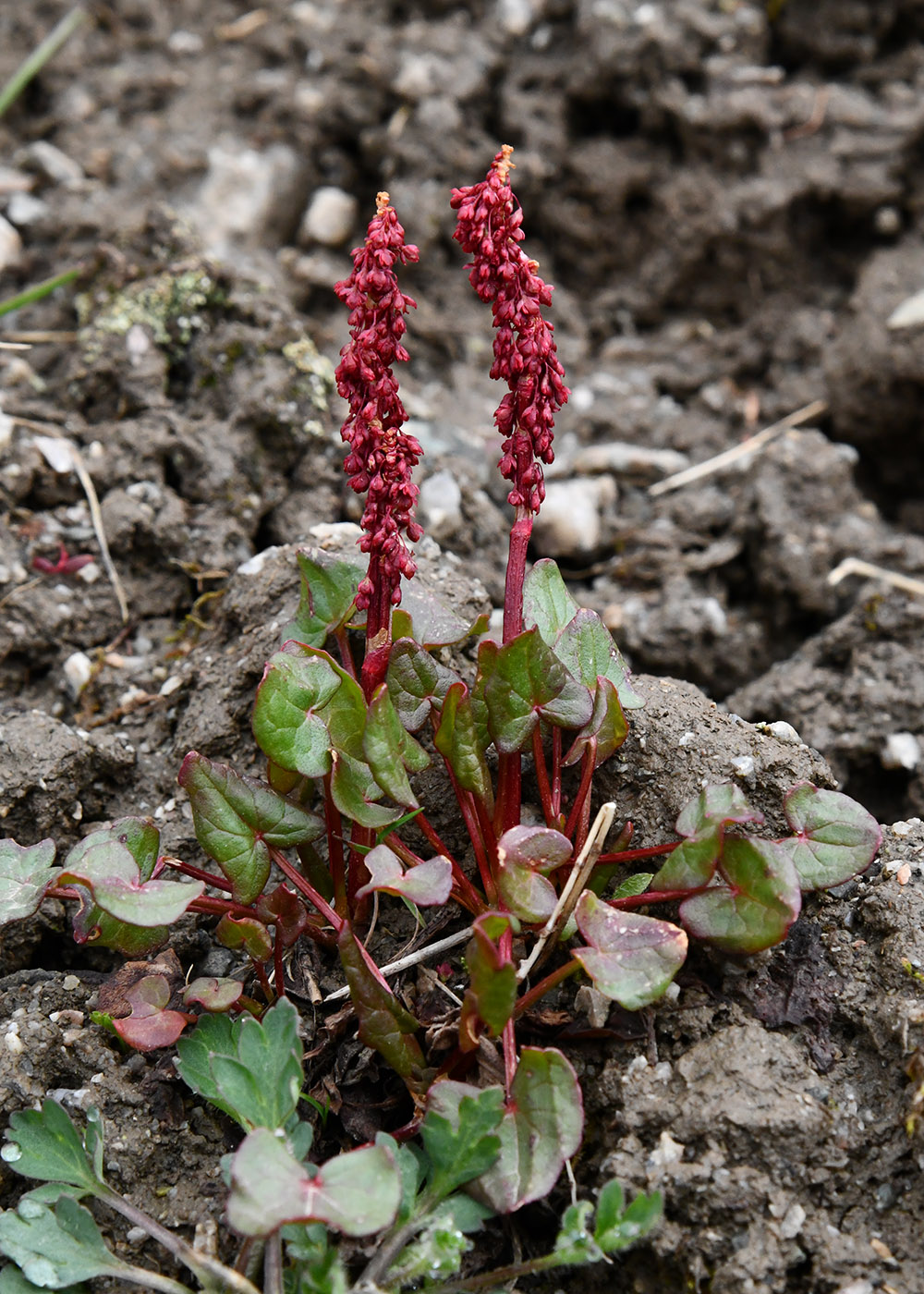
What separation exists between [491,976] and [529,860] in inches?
10.7

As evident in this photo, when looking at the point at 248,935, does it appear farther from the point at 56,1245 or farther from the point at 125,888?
the point at 56,1245

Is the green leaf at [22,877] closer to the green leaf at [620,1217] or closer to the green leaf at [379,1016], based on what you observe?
the green leaf at [379,1016]

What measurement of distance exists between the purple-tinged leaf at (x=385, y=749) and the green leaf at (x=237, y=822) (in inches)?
9.1

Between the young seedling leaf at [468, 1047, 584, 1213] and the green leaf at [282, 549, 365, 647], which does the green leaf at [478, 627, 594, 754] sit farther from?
the young seedling leaf at [468, 1047, 584, 1213]

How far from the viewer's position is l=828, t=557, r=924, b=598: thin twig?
3.52m

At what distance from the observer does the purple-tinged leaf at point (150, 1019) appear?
2129mm

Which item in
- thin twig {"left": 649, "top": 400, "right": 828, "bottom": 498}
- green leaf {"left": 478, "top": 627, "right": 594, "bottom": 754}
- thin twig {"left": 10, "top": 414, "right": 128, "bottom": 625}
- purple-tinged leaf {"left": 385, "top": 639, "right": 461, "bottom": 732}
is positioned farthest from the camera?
thin twig {"left": 649, "top": 400, "right": 828, "bottom": 498}

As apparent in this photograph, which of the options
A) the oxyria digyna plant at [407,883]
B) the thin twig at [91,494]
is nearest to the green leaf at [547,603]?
the oxyria digyna plant at [407,883]

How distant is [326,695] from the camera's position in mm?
2324

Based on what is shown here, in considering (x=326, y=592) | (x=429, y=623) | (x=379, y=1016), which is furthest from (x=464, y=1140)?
(x=326, y=592)

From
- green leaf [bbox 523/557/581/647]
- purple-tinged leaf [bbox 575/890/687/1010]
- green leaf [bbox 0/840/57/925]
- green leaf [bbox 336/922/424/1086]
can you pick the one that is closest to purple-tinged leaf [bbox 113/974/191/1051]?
green leaf [bbox 0/840/57/925]

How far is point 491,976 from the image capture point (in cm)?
192

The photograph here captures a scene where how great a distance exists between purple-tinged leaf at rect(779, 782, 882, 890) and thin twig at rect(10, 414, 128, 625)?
1927 millimetres

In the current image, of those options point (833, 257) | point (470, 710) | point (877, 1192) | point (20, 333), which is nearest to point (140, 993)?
point (470, 710)
